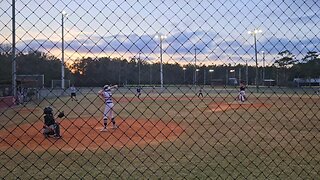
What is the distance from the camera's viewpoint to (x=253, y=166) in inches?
273

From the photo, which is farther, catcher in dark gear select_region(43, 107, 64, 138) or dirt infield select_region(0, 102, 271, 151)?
catcher in dark gear select_region(43, 107, 64, 138)

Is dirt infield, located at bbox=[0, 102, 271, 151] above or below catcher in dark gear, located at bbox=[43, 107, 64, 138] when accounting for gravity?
below

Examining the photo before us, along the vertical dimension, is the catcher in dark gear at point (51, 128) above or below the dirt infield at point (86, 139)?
above

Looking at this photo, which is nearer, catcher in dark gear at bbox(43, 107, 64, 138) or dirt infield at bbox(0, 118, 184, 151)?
dirt infield at bbox(0, 118, 184, 151)

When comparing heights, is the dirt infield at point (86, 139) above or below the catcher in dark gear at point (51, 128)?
below

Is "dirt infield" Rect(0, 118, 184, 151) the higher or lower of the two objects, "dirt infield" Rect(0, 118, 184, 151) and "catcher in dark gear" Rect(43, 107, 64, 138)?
the lower

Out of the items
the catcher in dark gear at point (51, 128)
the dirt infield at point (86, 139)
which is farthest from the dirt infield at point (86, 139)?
the catcher in dark gear at point (51, 128)

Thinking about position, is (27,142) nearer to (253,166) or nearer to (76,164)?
(76,164)

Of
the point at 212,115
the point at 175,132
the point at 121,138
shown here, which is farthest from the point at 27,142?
the point at 212,115

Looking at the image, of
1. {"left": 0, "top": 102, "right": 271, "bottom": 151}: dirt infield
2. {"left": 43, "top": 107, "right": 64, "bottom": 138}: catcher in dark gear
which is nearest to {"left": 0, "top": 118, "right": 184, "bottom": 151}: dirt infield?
{"left": 0, "top": 102, "right": 271, "bottom": 151}: dirt infield

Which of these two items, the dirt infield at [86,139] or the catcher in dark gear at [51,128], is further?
the catcher in dark gear at [51,128]

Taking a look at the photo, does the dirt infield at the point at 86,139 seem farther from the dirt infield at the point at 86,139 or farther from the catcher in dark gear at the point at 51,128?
the catcher in dark gear at the point at 51,128

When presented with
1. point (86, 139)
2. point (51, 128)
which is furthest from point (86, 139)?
point (51, 128)

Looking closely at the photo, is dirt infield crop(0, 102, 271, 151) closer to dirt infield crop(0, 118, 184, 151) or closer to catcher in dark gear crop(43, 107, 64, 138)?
dirt infield crop(0, 118, 184, 151)
